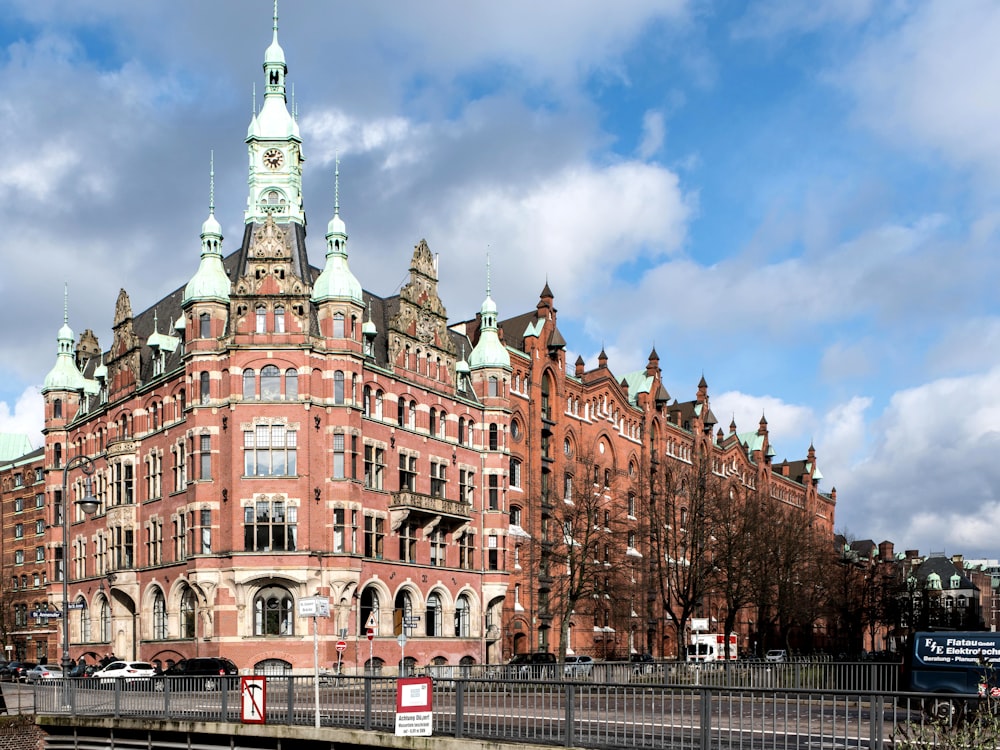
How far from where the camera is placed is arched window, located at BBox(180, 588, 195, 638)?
61.6m

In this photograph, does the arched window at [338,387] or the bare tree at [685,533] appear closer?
A: the arched window at [338,387]

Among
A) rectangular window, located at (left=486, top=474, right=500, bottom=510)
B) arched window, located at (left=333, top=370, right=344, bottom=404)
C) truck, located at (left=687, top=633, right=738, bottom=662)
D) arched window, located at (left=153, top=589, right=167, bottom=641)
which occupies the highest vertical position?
arched window, located at (left=333, top=370, right=344, bottom=404)

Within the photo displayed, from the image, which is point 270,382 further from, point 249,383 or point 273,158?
point 273,158

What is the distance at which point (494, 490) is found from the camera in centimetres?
7450

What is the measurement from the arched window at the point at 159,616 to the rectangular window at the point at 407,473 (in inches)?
583

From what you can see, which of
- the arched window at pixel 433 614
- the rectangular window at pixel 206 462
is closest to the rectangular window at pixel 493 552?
the arched window at pixel 433 614

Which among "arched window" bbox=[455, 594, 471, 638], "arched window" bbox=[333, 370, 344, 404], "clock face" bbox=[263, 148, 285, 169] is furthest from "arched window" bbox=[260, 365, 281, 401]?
"arched window" bbox=[455, 594, 471, 638]

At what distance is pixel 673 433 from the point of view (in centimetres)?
10538

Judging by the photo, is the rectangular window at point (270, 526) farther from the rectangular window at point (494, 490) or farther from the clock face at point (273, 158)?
the clock face at point (273, 158)

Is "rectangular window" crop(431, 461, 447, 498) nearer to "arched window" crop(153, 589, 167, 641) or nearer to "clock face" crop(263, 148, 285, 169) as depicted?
"arched window" crop(153, 589, 167, 641)

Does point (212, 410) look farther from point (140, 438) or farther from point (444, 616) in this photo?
point (444, 616)

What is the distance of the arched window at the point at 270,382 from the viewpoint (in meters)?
60.5

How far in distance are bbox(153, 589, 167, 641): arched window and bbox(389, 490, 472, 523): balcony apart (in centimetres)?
1394

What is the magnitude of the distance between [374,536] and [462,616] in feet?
33.8
